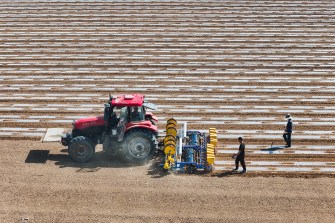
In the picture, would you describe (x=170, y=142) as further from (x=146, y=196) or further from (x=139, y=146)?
(x=146, y=196)

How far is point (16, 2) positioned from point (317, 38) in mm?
16129

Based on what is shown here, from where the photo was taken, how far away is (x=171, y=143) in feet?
48.9

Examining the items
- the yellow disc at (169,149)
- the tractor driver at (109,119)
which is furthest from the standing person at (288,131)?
the tractor driver at (109,119)

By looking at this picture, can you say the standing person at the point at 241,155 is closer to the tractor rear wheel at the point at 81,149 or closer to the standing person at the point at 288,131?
the standing person at the point at 288,131

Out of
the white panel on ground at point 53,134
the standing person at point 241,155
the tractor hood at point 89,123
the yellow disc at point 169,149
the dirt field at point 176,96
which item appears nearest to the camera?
the dirt field at point 176,96

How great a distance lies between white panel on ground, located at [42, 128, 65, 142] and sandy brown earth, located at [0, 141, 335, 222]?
88 centimetres

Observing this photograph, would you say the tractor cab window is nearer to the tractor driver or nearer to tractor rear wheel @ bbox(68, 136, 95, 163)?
the tractor driver

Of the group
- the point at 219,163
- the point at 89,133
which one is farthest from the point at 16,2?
the point at 219,163

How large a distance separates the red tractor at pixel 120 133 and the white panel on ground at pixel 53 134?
0.58 metres

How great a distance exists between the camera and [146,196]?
1355 centimetres

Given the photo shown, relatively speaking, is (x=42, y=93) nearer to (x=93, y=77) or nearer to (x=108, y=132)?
(x=93, y=77)

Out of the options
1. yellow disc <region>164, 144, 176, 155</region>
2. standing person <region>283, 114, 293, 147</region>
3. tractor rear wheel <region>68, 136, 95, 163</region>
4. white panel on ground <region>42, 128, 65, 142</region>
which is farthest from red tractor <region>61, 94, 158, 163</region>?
standing person <region>283, 114, 293, 147</region>

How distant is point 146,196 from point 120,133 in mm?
2270

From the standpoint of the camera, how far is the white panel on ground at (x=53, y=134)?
1594 cm
